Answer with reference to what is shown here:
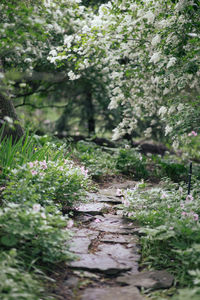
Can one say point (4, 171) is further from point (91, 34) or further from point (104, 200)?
point (91, 34)

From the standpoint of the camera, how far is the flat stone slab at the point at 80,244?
10.1 feet

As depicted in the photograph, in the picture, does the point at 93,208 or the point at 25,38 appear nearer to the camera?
the point at 25,38

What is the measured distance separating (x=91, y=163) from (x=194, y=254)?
3.63 meters

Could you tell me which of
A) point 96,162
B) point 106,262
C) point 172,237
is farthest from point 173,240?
point 96,162

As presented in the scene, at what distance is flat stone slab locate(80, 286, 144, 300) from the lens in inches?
95.5

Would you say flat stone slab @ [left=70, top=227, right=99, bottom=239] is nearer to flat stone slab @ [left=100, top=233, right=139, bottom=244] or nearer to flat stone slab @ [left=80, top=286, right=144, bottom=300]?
flat stone slab @ [left=100, top=233, right=139, bottom=244]

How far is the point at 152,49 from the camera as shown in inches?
206

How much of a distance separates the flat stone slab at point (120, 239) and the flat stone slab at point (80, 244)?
0.64ft

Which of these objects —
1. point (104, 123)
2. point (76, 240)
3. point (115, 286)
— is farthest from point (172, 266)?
point (104, 123)

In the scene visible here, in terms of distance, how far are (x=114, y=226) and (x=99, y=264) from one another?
3.15 feet

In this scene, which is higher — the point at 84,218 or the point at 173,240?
the point at 173,240

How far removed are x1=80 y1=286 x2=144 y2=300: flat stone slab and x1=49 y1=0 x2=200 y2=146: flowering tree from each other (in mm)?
2250

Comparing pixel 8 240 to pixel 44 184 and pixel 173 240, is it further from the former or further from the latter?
pixel 173 240

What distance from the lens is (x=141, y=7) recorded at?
4.78 m
